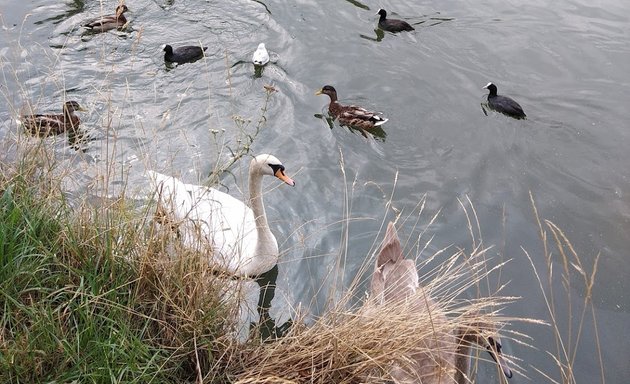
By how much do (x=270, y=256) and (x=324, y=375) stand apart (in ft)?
6.90

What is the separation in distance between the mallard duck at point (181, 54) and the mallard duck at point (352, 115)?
6.03ft

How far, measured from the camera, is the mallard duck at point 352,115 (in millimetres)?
8234

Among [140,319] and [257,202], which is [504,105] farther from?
[140,319]

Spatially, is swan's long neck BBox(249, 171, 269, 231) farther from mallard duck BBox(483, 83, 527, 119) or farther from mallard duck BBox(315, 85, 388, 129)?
mallard duck BBox(483, 83, 527, 119)

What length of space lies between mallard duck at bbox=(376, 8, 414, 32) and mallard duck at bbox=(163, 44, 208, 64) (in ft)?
8.41

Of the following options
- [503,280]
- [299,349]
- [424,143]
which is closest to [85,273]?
[299,349]

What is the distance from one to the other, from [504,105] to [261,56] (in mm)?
2929

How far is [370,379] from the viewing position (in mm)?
3895

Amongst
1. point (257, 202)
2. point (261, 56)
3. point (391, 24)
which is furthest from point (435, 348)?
point (391, 24)

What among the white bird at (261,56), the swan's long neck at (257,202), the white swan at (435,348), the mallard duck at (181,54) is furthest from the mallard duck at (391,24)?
the white swan at (435,348)

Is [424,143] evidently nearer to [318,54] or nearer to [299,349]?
[318,54]

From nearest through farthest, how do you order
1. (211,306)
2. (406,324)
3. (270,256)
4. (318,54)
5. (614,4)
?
(406,324)
(211,306)
(270,256)
(318,54)
(614,4)

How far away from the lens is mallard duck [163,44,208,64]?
9.18 m

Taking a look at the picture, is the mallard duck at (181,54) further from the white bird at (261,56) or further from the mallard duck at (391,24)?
the mallard duck at (391,24)
